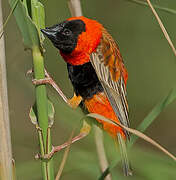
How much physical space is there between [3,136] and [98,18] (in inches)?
132

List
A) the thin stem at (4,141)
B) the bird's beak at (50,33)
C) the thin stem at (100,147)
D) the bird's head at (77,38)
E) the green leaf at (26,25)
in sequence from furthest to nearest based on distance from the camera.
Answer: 1. the bird's head at (77,38)
2. the thin stem at (100,147)
3. the bird's beak at (50,33)
4. the thin stem at (4,141)
5. the green leaf at (26,25)

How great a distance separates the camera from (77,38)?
277 centimetres

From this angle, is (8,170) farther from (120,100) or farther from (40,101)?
(120,100)

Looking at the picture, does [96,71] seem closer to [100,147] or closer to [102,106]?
[102,106]

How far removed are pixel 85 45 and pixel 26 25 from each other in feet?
3.74

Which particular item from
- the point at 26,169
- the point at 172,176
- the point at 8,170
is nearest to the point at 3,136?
the point at 8,170

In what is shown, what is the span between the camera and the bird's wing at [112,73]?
2.82 metres

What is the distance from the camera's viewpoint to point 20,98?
14.1ft

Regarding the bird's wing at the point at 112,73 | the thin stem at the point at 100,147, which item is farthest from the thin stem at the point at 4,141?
the bird's wing at the point at 112,73

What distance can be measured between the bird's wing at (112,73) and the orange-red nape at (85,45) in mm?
44

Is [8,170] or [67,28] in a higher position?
[67,28]

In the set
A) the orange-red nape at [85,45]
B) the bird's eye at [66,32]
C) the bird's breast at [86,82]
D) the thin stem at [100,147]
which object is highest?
the bird's eye at [66,32]

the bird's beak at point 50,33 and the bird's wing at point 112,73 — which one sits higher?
the bird's beak at point 50,33

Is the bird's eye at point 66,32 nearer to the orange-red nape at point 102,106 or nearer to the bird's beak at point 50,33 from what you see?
the bird's beak at point 50,33
